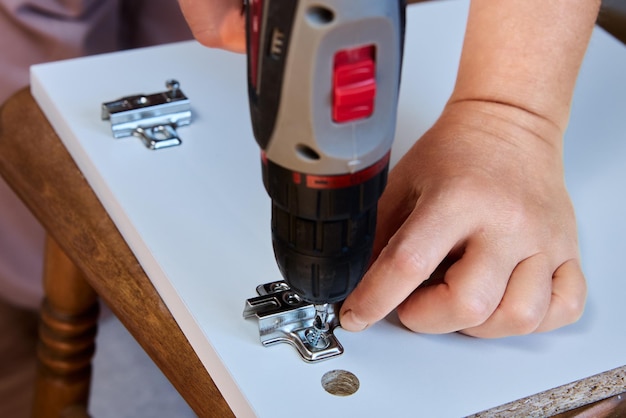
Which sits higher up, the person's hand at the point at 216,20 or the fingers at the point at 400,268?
the person's hand at the point at 216,20

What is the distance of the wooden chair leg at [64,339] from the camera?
2.58ft

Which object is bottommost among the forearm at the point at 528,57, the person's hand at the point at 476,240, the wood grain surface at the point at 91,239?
the wood grain surface at the point at 91,239

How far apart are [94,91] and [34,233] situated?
456 mm

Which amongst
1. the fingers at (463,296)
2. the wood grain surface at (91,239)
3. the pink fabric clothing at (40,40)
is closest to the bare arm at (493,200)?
the fingers at (463,296)

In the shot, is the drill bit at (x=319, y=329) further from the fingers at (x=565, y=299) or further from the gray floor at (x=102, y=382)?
the gray floor at (x=102, y=382)

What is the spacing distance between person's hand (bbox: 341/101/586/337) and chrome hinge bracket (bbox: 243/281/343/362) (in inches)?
0.6

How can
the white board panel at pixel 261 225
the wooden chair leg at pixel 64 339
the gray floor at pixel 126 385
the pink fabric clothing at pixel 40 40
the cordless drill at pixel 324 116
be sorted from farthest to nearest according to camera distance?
the gray floor at pixel 126 385, the pink fabric clothing at pixel 40 40, the wooden chair leg at pixel 64 339, the white board panel at pixel 261 225, the cordless drill at pixel 324 116

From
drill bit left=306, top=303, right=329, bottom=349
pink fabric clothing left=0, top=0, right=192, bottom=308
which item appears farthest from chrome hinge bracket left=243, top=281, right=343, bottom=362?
pink fabric clothing left=0, top=0, right=192, bottom=308

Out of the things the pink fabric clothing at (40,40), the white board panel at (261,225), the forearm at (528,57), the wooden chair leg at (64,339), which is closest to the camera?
the white board panel at (261,225)

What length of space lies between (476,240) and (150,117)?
0.94 feet

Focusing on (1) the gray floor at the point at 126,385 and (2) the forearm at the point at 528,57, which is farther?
(1) the gray floor at the point at 126,385

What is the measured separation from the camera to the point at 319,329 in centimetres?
52

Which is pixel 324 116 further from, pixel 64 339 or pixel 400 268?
pixel 64 339

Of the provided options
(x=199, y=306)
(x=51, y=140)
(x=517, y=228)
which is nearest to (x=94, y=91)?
(x=51, y=140)
